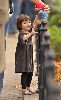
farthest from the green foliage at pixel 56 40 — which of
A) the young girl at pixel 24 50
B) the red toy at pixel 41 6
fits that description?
the young girl at pixel 24 50

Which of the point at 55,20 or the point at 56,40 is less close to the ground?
the point at 55,20

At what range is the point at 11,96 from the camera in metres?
6.25

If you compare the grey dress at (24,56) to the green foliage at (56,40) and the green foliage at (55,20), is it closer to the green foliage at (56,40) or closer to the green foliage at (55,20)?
the green foliage at (56,40)

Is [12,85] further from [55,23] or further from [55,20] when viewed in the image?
[55,20]

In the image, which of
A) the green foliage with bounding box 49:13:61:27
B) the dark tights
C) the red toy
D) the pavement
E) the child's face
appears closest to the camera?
the child's face

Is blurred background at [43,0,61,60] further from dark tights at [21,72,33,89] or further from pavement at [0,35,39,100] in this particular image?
dark tights at [21,72,33,89]

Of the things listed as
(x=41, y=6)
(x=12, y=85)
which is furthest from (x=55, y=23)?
(x=41, y=6)

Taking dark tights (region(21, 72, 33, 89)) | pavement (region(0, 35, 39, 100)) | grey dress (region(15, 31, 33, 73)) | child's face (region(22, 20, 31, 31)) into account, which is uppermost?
child's face (region(22, 20, 31, 31))

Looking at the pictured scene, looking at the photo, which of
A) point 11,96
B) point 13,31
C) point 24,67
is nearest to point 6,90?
point 11,96

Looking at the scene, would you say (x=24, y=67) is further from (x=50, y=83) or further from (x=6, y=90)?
(x=50, y=83)

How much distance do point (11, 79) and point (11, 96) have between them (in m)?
1.07

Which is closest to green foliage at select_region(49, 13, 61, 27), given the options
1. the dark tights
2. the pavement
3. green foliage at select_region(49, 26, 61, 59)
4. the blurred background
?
the blurred background

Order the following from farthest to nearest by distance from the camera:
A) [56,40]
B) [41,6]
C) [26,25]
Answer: [56,40], [41,6], [26,25]

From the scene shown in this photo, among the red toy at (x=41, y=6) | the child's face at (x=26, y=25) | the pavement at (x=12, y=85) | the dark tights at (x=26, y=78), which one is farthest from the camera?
the red toy at (x=41, y=6)
